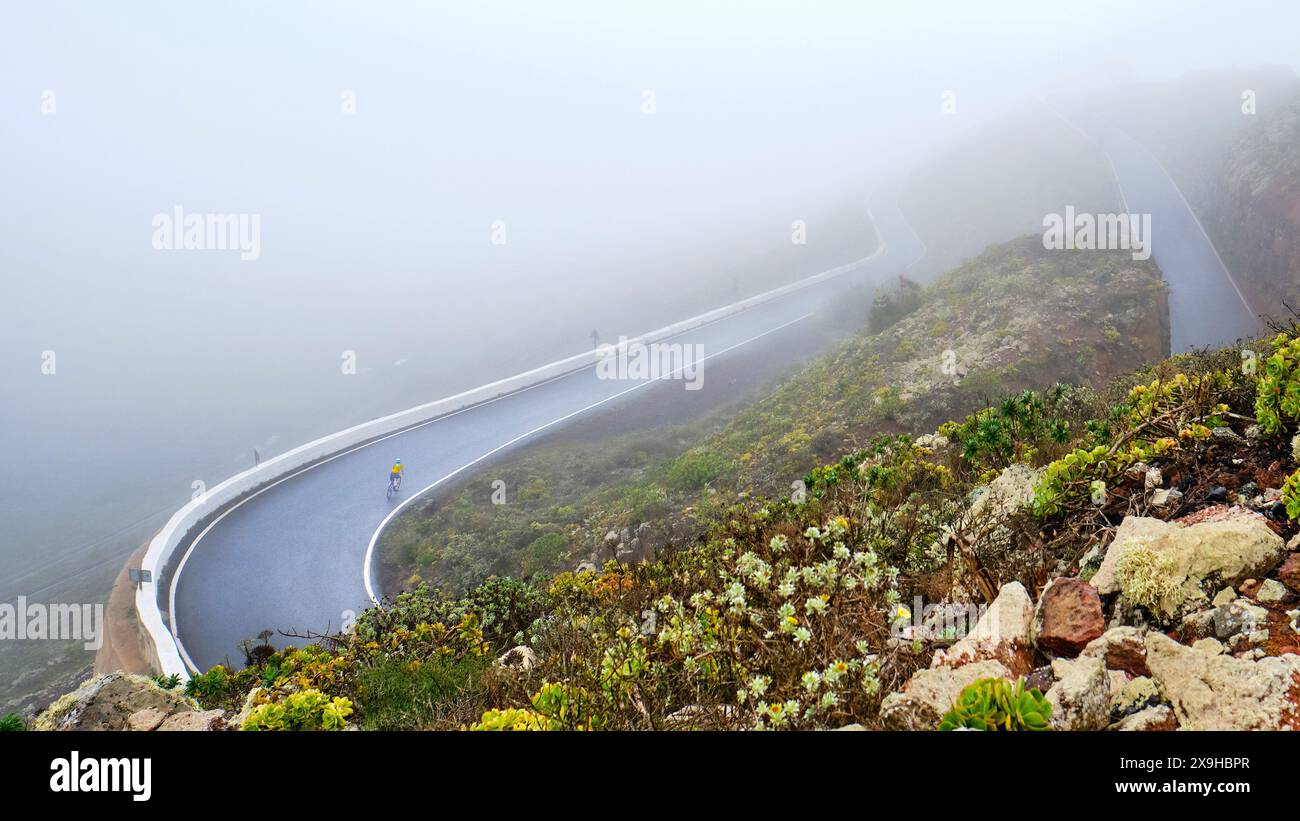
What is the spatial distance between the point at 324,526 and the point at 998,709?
15067mm

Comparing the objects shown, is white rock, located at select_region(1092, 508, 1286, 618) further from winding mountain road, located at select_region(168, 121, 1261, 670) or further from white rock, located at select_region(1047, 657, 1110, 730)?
winding mountain road, located at select_region(168, 121, 1261, 670)

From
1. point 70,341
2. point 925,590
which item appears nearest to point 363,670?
point 925,590

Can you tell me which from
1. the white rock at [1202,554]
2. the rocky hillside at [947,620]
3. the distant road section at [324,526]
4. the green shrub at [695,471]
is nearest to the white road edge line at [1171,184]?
the green shrub at [695,471]

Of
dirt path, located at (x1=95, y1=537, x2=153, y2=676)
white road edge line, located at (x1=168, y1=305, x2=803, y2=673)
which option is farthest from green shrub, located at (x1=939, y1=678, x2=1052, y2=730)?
dirt path, located at (x1=95, y1=537, x2=153, y2=676)

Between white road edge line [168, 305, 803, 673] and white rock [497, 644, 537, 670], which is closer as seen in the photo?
white rock [497, 644, 537, 670]

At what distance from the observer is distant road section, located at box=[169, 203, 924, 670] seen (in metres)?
11.3

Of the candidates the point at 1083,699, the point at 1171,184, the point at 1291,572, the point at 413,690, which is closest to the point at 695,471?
the point at 413,690

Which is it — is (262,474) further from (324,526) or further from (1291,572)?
(1291,572)

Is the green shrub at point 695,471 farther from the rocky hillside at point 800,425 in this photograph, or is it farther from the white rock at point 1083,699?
the white rock at point 1083,699

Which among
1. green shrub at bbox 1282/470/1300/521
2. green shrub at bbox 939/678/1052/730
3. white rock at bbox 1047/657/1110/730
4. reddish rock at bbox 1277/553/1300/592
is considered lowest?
white rock at bbox 1047/657/1110/730

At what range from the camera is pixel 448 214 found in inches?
3039

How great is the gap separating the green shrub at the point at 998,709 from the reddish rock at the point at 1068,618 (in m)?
0.97

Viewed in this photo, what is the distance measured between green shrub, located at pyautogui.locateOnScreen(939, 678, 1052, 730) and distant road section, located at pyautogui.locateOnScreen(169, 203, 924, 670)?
567cm
